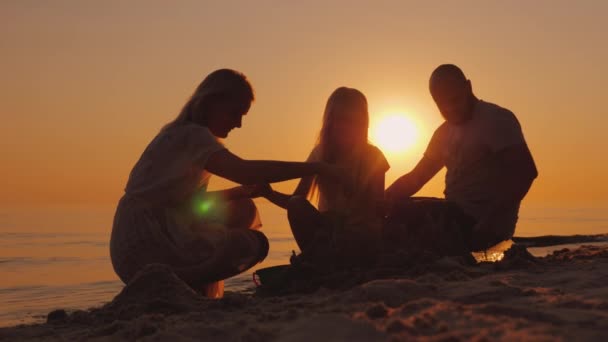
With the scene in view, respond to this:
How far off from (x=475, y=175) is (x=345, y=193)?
1391mm

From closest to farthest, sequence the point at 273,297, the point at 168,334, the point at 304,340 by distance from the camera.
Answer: the point at 304,340
the point at 168,334
the point at 273,297

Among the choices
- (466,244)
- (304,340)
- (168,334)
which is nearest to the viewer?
(304,340)

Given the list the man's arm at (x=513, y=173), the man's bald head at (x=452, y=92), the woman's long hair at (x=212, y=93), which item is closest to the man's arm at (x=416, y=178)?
the man's bald head at (x=452, y=92)

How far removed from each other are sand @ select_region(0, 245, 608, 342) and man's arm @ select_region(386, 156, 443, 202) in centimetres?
161

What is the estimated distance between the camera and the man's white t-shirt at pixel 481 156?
5.36 meters

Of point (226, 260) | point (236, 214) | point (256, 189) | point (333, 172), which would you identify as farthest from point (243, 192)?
point (333, 172)

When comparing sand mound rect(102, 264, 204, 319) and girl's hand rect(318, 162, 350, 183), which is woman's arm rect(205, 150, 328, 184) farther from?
sand mound rect(102, 264, 204, 319)

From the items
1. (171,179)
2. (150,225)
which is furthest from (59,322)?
(171,179)

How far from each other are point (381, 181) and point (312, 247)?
69 cm

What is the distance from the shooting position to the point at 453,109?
5.53 m

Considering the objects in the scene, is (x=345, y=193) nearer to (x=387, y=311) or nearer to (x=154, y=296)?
(x=154, y=296)

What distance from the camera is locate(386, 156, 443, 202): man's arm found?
612cm

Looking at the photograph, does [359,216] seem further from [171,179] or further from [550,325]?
[550,325]

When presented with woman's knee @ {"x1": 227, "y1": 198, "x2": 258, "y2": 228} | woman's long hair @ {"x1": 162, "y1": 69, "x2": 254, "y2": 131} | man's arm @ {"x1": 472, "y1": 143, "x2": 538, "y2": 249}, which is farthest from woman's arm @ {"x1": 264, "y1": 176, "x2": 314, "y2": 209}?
man's arm @ {"x1": 472, "y1": 143, "x2": 538, "y2": 249}
